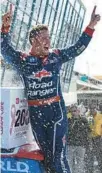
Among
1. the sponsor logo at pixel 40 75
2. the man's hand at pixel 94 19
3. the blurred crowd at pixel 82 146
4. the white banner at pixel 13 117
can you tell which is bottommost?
the blurred crowd at pixel 82 146

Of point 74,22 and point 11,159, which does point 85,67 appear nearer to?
point 74,22

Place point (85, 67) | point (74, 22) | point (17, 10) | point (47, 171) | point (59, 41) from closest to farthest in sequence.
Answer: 1. point (47, 171)
2. point (17, 10)
3. point (59, 41)
4. point (74, 22)
5. point (85, 67)

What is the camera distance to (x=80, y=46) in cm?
442

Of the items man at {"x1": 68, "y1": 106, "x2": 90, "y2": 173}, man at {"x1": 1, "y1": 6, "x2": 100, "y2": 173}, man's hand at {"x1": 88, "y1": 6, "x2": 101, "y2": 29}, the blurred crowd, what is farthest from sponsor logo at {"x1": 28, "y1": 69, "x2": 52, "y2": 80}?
man at {"x1": 68, "y1": 106, "x2": 90, "y2": 173}

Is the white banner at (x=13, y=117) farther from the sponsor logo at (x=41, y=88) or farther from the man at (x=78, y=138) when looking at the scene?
the man at (x=78, y=138)

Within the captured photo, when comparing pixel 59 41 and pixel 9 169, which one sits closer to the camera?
pixel 9 169

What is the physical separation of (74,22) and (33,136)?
1648cm

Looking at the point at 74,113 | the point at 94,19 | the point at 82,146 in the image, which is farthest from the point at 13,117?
the point at 74,113

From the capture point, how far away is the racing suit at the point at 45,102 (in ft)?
13.8

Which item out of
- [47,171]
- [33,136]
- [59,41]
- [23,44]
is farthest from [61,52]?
[59,41]

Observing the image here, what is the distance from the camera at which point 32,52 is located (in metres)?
4.27

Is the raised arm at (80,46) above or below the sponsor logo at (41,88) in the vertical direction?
above

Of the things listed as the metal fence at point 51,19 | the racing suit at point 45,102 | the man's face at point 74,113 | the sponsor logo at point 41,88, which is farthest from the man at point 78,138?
the sponsor logo at point 41,88

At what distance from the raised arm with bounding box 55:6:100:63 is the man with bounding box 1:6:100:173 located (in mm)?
97
